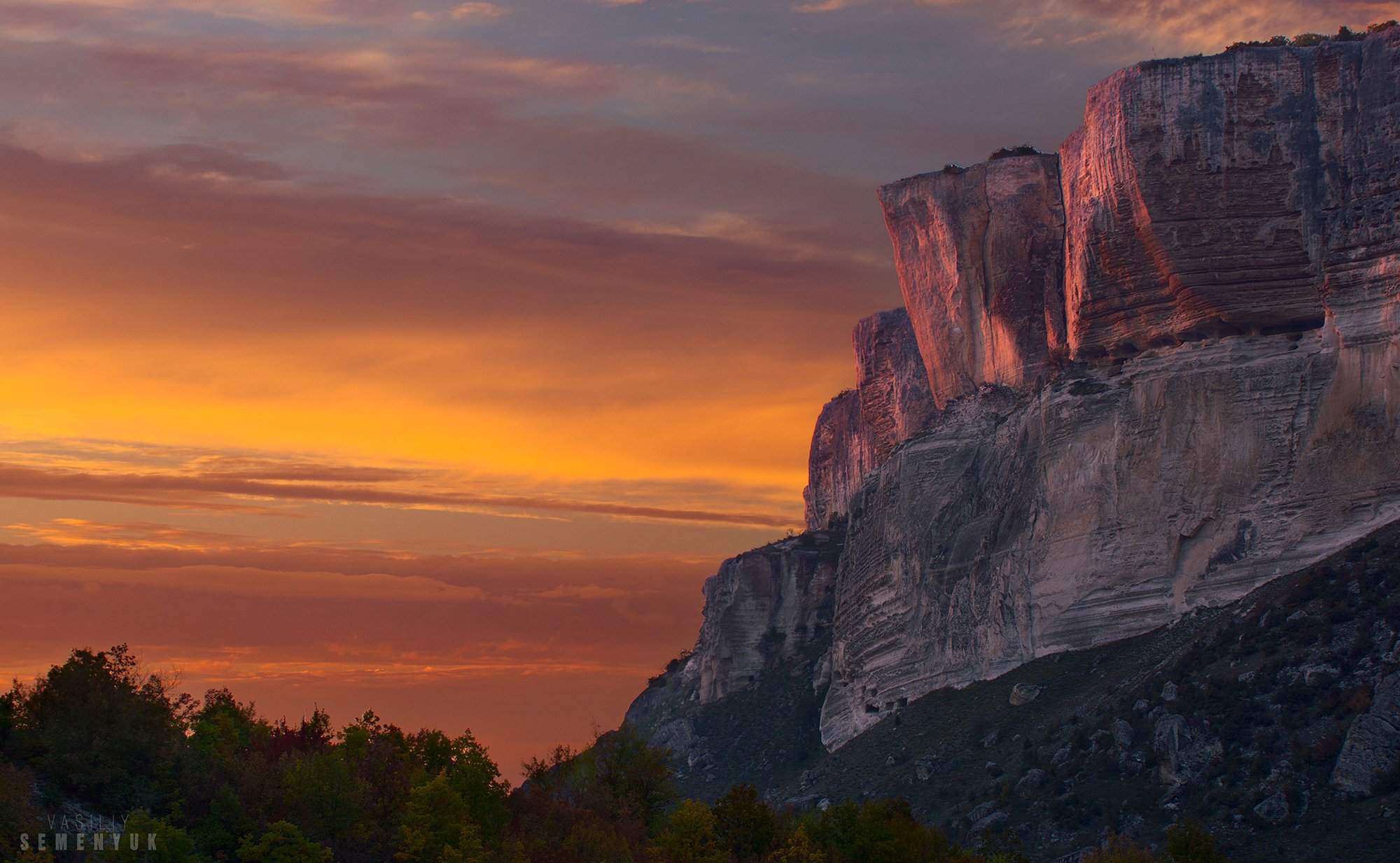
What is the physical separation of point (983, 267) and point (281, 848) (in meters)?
72.9

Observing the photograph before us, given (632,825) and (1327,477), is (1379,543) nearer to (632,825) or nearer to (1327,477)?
(1327,477)

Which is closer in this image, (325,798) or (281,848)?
(281,848)

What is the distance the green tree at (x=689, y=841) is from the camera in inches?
2266

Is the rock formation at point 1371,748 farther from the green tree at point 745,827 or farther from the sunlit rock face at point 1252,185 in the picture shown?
the sunlit rock face at point 1252,185

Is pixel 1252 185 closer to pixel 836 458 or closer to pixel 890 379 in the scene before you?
pixel 890 379

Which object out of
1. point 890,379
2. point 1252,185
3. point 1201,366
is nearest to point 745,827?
point 1201,366

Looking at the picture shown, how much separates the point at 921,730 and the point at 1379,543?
95.5 feet

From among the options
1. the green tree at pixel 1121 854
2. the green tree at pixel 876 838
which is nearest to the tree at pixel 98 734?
the green tree at pixel 876 838

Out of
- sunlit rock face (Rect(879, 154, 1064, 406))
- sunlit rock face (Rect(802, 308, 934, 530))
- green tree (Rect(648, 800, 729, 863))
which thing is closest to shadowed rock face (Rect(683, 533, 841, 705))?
sunlit rock face (Rect(802, 308, 934, 530))

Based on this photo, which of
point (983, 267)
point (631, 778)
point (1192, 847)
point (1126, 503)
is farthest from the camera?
point (983, 267)

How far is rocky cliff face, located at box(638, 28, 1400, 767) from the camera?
266ft

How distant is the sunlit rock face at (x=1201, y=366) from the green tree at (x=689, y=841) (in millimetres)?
34123

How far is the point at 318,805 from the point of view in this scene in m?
50.4

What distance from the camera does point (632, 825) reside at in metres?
62.6
